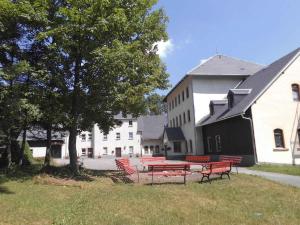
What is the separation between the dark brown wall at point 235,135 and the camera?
2641 cm

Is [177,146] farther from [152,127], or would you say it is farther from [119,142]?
[119,142]

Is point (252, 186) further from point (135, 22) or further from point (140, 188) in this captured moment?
point (135, 22)

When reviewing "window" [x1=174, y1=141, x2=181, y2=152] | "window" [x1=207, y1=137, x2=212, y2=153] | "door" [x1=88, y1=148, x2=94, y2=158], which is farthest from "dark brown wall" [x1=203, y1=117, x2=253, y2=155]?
"door" [x1=88, y1=148, x2=94, y2=158]

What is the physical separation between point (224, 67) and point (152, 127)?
3161cm

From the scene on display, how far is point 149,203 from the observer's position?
1051cm

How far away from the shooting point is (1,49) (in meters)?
17.4

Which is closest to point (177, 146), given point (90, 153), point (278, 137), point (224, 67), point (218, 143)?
point (218, 143)

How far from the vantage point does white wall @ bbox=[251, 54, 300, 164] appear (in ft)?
84.3

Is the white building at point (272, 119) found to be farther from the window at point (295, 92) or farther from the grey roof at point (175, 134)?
the grey roof at point (175, 134)

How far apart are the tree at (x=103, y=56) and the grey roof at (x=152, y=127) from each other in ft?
158

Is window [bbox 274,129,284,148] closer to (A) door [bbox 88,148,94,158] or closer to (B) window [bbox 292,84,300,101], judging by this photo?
(B) window [bbox 292,84,300,101]

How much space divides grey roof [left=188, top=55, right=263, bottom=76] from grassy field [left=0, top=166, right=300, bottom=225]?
83.7ft

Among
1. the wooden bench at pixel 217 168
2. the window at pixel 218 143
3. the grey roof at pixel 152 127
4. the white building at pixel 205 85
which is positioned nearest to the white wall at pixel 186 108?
the white building at pixel 205 85

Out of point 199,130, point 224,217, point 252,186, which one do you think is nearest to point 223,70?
point 199,130
